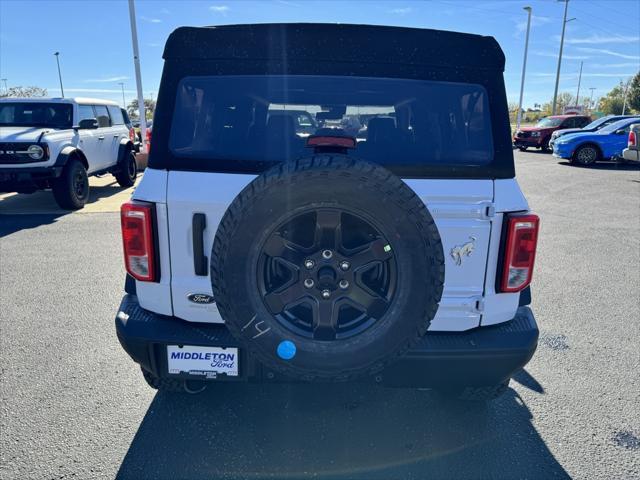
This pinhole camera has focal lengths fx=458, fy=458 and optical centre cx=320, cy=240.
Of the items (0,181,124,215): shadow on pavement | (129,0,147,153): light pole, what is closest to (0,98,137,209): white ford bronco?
(0,181,124,215): shadow on pavement

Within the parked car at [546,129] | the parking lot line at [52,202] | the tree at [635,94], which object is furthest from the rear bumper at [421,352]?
the tree at [635,94]

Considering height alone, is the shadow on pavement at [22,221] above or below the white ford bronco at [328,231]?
below

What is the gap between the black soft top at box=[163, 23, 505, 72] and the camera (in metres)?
2.12

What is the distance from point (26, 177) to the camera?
24.7ft

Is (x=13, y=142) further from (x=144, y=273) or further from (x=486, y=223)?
(x=486, y=223)

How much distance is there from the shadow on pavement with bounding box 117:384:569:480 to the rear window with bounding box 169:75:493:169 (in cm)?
147

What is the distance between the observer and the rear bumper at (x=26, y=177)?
748cm

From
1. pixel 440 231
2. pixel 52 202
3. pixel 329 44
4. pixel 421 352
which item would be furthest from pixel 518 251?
pixel 52 202

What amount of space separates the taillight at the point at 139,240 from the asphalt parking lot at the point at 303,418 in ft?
3.18

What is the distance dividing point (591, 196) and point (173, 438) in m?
10.3

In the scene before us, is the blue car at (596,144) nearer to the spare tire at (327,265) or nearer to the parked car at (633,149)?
the parked car at (633,149)

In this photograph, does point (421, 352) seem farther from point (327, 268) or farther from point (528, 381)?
point (528, 381)

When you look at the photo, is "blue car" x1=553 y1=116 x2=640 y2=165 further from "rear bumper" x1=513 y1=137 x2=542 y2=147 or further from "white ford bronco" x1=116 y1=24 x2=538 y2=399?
"white ford bronco" x1=116 y1=24 x2=538 y2=399

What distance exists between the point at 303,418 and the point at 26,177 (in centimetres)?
710
